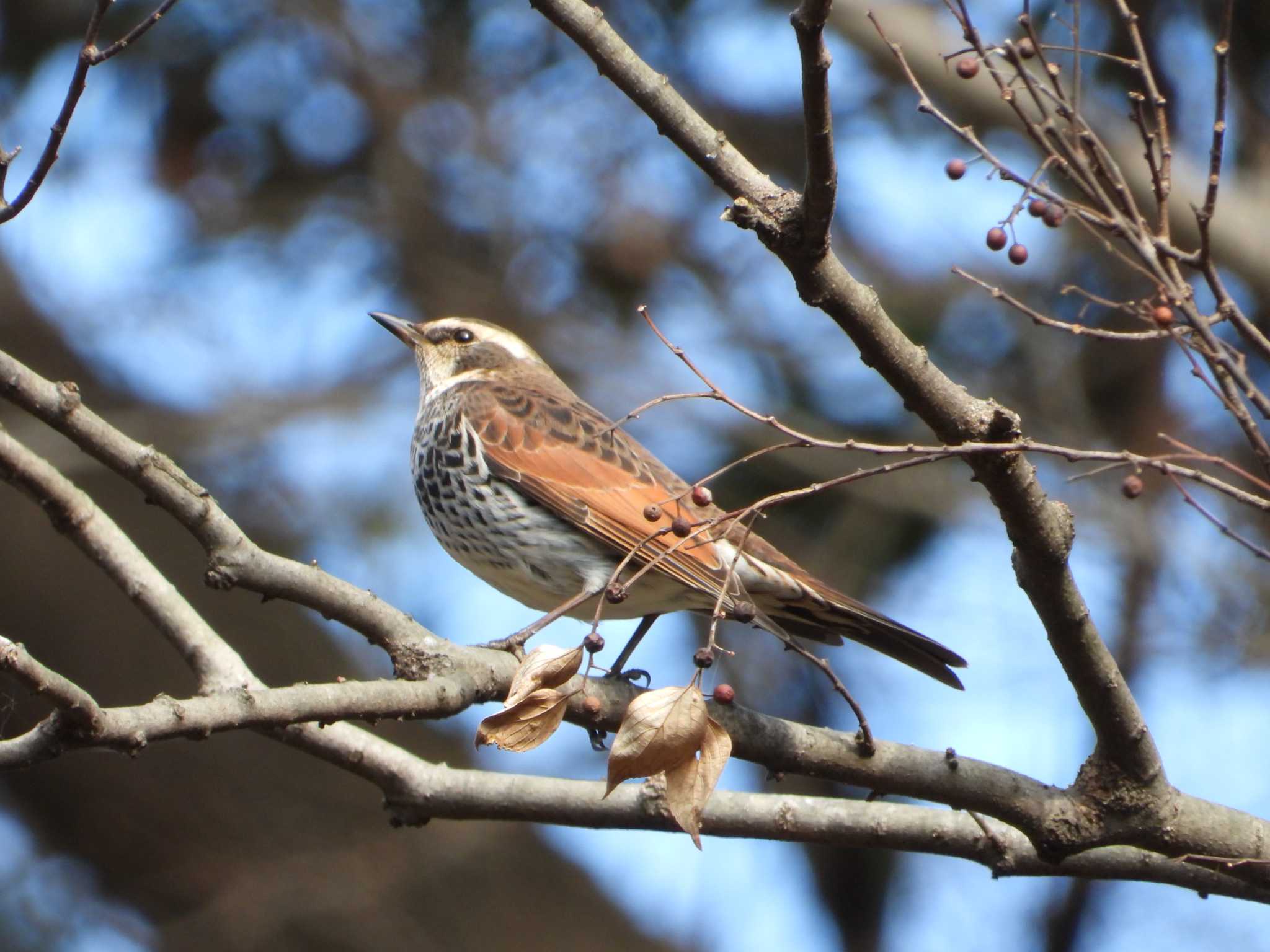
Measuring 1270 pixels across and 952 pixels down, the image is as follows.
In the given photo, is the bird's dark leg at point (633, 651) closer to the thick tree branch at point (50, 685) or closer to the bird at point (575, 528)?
the bird at point (575, 528)

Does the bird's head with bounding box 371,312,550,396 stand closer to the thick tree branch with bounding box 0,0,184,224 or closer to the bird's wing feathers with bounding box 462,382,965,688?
the bird's wing feathers with bounding box 462,382,965,688

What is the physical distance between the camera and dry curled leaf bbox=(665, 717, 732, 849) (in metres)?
2.53

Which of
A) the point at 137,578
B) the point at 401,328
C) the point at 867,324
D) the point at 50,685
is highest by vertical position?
the point at 401,328

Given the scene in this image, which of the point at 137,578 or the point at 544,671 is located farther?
the point at 137,578

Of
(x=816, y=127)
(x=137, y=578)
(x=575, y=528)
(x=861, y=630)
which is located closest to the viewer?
(x=816, y=127)

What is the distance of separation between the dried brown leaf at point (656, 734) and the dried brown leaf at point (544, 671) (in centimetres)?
17

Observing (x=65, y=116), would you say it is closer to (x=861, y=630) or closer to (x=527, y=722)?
(x=527, y=722)

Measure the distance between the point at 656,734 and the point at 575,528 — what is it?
7.32 ft

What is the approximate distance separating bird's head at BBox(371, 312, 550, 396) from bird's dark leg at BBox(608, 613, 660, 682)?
5.30ft

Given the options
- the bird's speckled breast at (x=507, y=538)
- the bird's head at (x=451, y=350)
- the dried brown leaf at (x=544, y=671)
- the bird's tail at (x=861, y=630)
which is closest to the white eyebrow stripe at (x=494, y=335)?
the bird's head at (x=451, y=350)

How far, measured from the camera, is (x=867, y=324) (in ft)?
9.07

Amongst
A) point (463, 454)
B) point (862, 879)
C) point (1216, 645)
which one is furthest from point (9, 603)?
point (1216, 645)

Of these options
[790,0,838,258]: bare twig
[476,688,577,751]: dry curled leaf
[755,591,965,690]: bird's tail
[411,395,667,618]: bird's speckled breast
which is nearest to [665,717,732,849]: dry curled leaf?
[476,688,577,751]: dry curled leaf

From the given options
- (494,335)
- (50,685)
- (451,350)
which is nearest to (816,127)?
(50,685)
